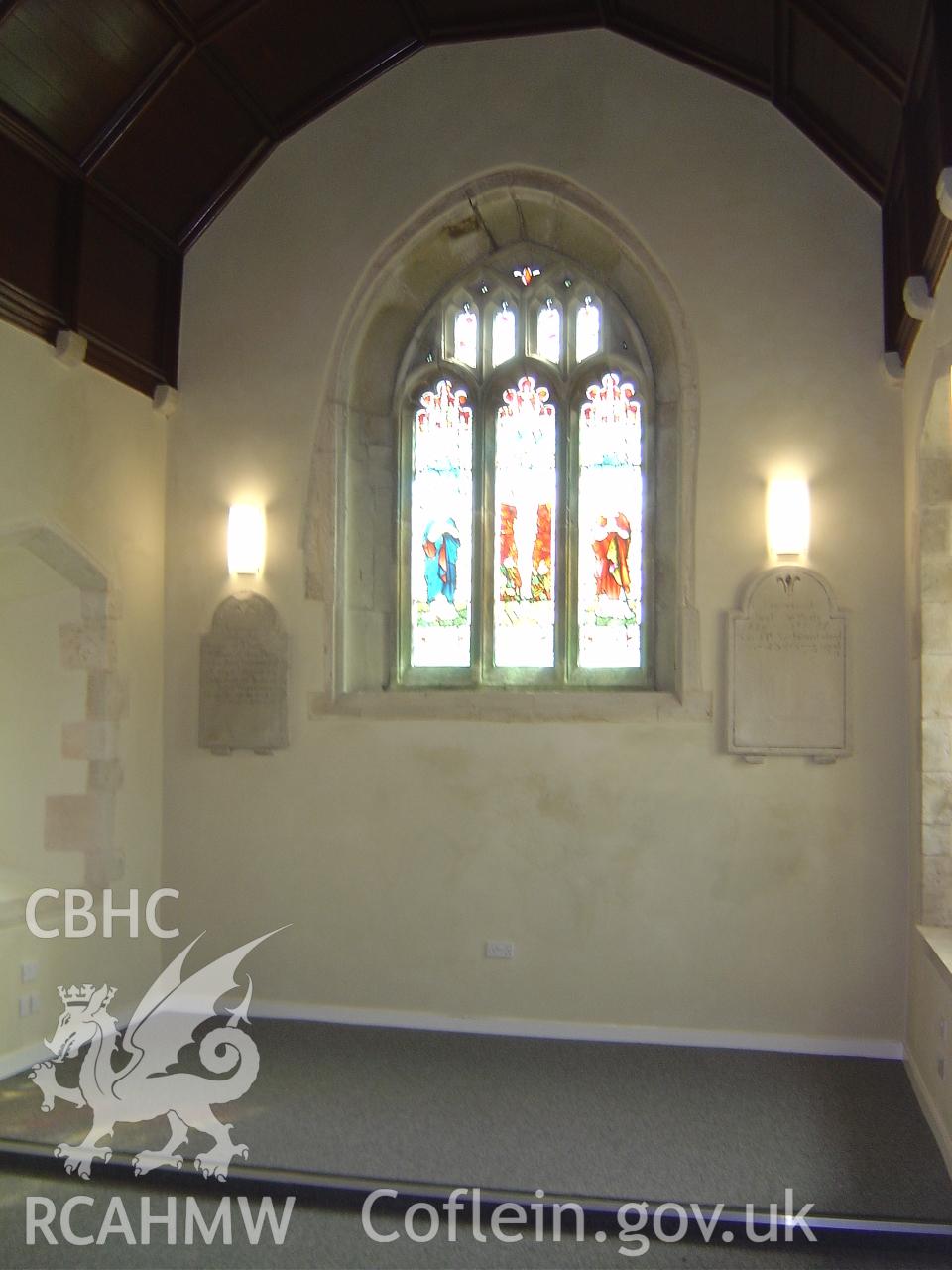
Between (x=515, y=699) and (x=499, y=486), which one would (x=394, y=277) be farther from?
(x=515, y=699)

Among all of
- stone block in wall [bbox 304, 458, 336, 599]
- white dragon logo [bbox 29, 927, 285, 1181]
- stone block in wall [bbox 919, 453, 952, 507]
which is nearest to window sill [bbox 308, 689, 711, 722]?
stone block in wall [bbox 304, 458, 336, 599]

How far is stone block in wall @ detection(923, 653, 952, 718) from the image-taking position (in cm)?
426

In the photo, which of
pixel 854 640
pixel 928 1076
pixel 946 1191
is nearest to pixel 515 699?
pixel 854 640

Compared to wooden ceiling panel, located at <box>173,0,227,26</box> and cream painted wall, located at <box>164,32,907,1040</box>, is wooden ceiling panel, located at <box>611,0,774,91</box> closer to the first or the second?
cream painted wall, located at <box>164,32,907,1040</box>

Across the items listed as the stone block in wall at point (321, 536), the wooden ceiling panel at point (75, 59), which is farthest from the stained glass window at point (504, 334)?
the wooden ceiling panel at point (75, 59)

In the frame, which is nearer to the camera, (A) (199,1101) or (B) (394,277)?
(A) (199,1101)

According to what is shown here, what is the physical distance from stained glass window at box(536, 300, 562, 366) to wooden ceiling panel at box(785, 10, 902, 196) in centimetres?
133

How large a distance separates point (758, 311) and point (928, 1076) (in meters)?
3.04

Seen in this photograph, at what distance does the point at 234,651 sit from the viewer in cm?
534

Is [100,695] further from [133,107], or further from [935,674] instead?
[935,674]

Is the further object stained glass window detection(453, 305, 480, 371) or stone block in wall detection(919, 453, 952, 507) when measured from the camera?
stained glass window detection(453, 305, 480, 371)

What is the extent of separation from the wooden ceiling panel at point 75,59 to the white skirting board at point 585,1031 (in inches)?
145

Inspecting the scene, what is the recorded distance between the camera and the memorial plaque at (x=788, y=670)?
4766 millimetres

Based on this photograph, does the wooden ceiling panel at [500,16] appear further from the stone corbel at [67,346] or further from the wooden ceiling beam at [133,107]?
the stone corbel at [67,346]
